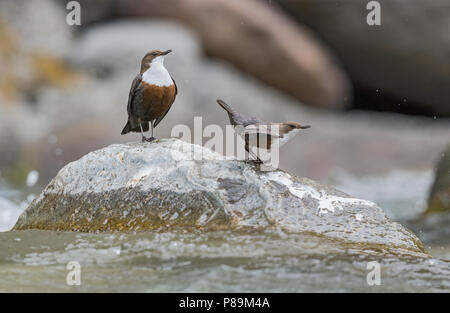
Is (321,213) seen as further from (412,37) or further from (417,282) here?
(412,37)

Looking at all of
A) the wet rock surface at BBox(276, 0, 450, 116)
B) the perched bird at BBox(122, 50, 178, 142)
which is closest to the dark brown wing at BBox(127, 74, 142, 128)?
the perched bird at BBox(122, 50, 178, 142)

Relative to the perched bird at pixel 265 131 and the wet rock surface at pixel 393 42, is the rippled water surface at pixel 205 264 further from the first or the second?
the wet rock surface at pixel 393 42

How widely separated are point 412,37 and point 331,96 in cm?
192

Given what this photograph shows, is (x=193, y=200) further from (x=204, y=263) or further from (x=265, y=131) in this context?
(x=204, y=263)

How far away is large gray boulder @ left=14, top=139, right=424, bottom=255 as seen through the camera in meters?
4.38

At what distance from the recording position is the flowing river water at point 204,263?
3.51 meters

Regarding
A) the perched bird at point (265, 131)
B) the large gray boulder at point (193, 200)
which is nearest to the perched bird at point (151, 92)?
the large gray boulder at point (193, 200)

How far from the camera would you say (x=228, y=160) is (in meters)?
4.75

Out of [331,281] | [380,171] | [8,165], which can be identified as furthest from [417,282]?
[380,171]

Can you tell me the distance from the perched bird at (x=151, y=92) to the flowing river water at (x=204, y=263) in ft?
4.29

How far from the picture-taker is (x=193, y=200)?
Answer: 446cm

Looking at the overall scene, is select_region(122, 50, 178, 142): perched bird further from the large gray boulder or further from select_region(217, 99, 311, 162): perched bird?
select_region(217, 99, 311, 162): perched bird

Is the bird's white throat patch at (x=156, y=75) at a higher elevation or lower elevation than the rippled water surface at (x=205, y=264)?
higher

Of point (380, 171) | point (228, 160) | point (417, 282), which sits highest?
point (228, 160)
